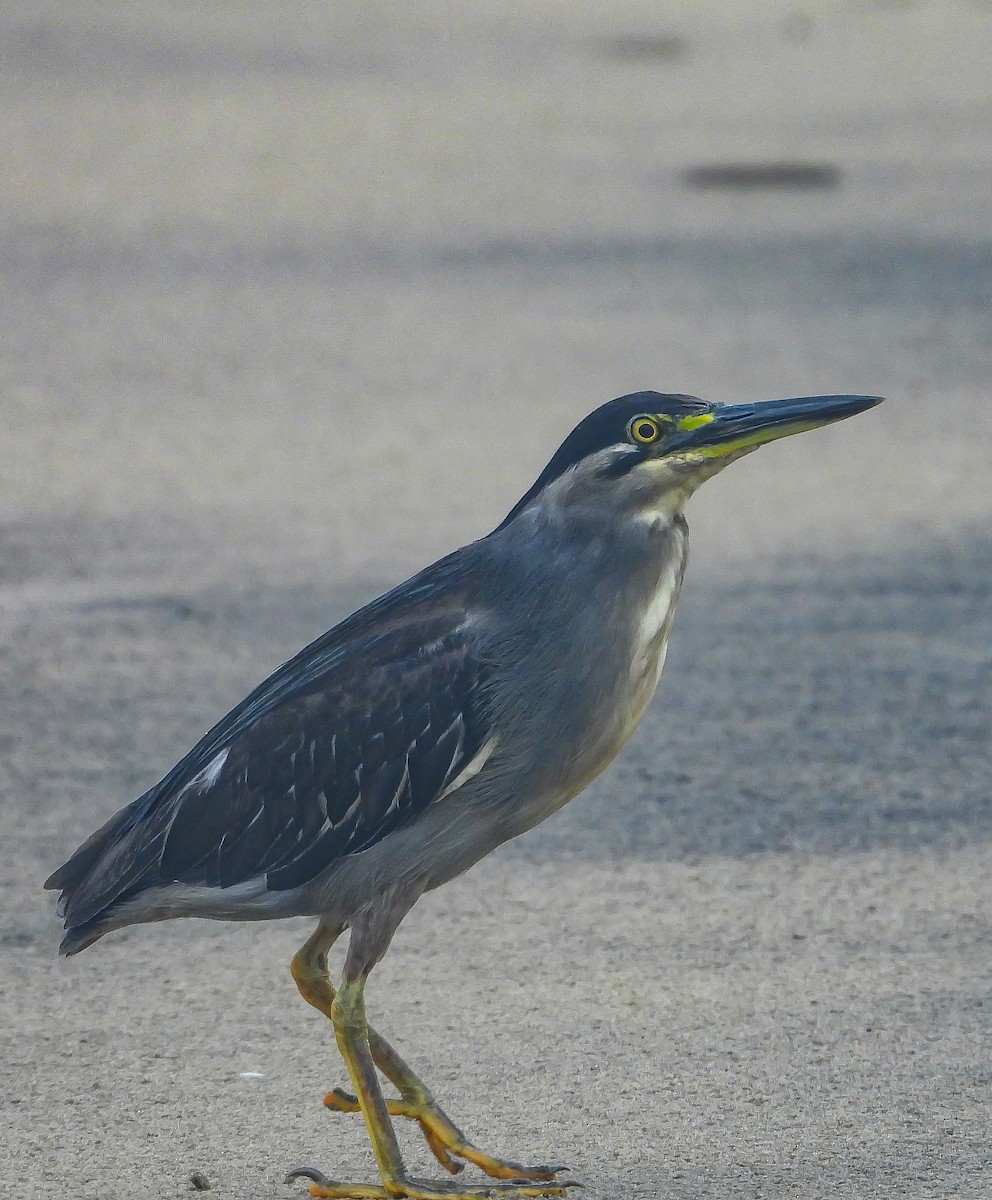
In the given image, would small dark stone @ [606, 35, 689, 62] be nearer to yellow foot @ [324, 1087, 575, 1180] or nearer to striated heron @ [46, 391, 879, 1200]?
striated heron @ [46, 391, 879, 1200]

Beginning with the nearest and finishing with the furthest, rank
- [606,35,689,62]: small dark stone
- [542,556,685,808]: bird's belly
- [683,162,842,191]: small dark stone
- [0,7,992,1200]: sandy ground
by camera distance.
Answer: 1. [542,556,685,808]: bird's belly
2. [0,7,992,1200]: sandy ground
3. [683,162,842,191]: small dark stone
4. [606,35,689,62]: small dark stone

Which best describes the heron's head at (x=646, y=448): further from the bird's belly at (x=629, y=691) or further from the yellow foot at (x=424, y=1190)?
the yellow foot at (x=424, y=1190)

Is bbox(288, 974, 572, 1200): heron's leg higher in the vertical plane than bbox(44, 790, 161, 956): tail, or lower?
lower

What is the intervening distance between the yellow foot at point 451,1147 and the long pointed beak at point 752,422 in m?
1.23

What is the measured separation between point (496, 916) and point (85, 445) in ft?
15.7

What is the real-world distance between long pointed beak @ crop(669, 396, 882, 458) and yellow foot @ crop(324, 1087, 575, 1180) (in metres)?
1.23

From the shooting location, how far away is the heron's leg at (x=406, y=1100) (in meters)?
3.99

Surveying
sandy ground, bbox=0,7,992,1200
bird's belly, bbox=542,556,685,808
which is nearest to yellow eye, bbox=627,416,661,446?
bird's belly, bbox=542,556,685,808

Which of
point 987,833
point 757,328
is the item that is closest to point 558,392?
point 757,328

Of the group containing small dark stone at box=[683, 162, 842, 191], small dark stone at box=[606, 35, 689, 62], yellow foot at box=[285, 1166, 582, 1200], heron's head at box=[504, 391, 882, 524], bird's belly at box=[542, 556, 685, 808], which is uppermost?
small dark stone at box=[606, 35, 689, 62]

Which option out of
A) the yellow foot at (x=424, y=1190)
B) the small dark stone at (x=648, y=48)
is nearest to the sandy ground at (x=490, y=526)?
the yellow foot at (x=424, y=1190)

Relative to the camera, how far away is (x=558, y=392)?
1024 centimetres

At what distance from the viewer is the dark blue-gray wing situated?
3904 millimetres

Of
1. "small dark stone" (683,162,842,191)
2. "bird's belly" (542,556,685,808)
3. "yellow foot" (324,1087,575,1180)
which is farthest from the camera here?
"small dark stone" (683,162,842,191)
